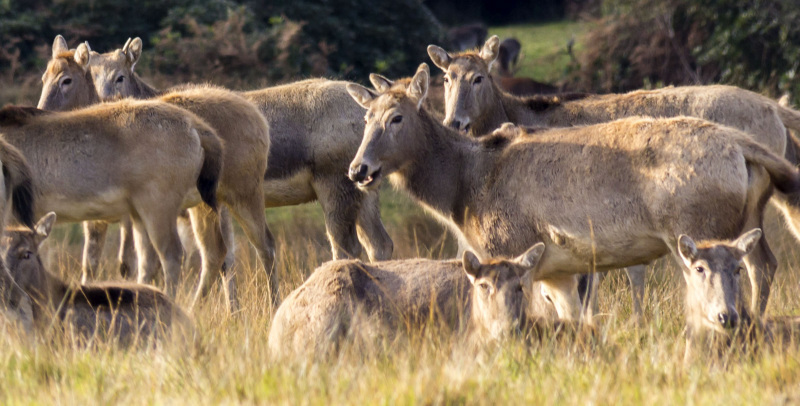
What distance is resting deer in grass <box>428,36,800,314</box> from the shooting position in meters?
10.7

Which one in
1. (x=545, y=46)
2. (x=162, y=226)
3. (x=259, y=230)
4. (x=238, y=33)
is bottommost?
(x=545, y=46)

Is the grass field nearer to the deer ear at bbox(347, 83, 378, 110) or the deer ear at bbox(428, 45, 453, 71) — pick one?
the deer ear at bbox(347, 83, 378, 110)

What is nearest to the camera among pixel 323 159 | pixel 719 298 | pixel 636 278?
pixel 719 298

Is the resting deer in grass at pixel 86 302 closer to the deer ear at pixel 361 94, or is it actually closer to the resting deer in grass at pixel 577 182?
the resting deer in grass at pixel 577 182

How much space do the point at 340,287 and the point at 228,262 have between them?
5.16 m

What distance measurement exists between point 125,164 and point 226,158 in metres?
1.23

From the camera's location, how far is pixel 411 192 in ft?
30.3

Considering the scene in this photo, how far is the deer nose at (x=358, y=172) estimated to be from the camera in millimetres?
8852

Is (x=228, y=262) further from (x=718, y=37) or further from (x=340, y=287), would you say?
(x=718, y=37)

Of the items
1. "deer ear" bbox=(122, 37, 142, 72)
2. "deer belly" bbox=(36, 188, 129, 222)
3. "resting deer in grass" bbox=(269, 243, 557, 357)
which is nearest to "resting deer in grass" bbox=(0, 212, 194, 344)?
"resting deer in grass" bbox=(269, 243, 557, 357)

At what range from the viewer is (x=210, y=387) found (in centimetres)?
602

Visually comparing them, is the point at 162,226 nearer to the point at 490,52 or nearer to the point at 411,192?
the point at 411,192

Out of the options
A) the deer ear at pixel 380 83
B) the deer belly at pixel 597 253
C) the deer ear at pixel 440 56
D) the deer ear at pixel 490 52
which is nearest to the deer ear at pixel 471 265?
the deer belly at pixel 597 253

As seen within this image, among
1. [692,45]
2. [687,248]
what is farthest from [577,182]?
[692,45]
